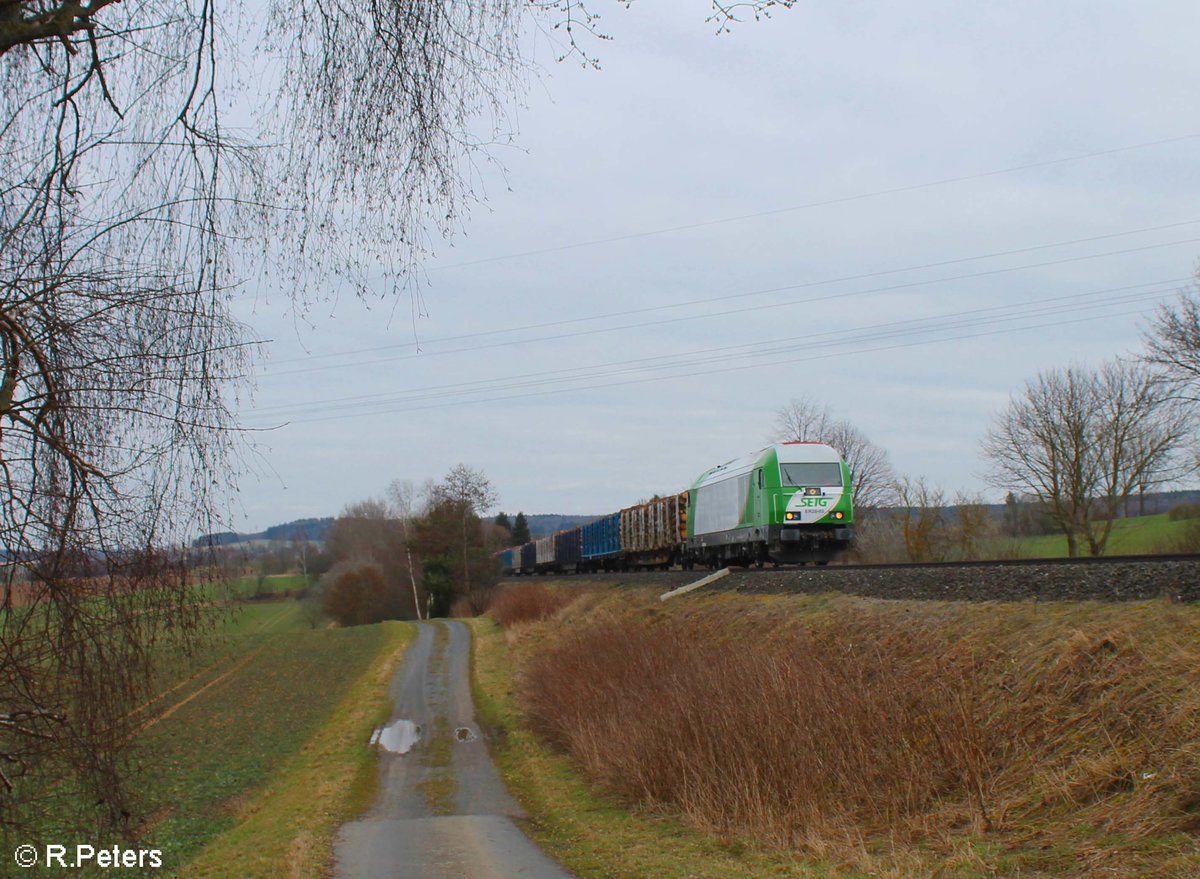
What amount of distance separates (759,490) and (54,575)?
78.4 feet

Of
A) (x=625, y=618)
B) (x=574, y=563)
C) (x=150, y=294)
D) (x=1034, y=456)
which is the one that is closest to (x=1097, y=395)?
(x=1034, y=456)

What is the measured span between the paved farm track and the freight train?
6.26 metres

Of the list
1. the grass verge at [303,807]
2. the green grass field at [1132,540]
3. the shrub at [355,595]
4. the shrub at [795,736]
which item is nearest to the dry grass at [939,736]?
the shrub at [795,736]

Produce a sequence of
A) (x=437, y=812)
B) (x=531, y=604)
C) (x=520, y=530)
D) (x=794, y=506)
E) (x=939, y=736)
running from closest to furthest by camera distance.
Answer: (x=939, y=736) < (x=437, y=812) < (x=794, y=506) < (x=531, y=604) < (x=520, y=530)

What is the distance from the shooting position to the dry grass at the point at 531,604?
39.5 meters

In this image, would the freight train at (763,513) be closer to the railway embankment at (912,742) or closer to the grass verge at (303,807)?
the railway embankment at (912,742)

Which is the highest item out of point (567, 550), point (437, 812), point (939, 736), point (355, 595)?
point (567, 550)

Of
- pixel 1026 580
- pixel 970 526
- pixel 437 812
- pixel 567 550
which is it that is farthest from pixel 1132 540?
pixel 567 550

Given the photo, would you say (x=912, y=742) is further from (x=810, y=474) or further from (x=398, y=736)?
(x=810, y=474)

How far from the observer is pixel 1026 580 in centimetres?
1322

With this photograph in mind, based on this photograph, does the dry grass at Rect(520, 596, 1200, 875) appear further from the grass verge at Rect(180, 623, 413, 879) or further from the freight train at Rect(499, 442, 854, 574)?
the freight train at Rect(499, 442, 854, 574)

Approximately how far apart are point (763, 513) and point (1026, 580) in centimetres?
1391

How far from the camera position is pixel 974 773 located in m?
8.92

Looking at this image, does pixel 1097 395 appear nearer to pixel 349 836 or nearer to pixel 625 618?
pixel 625 618
